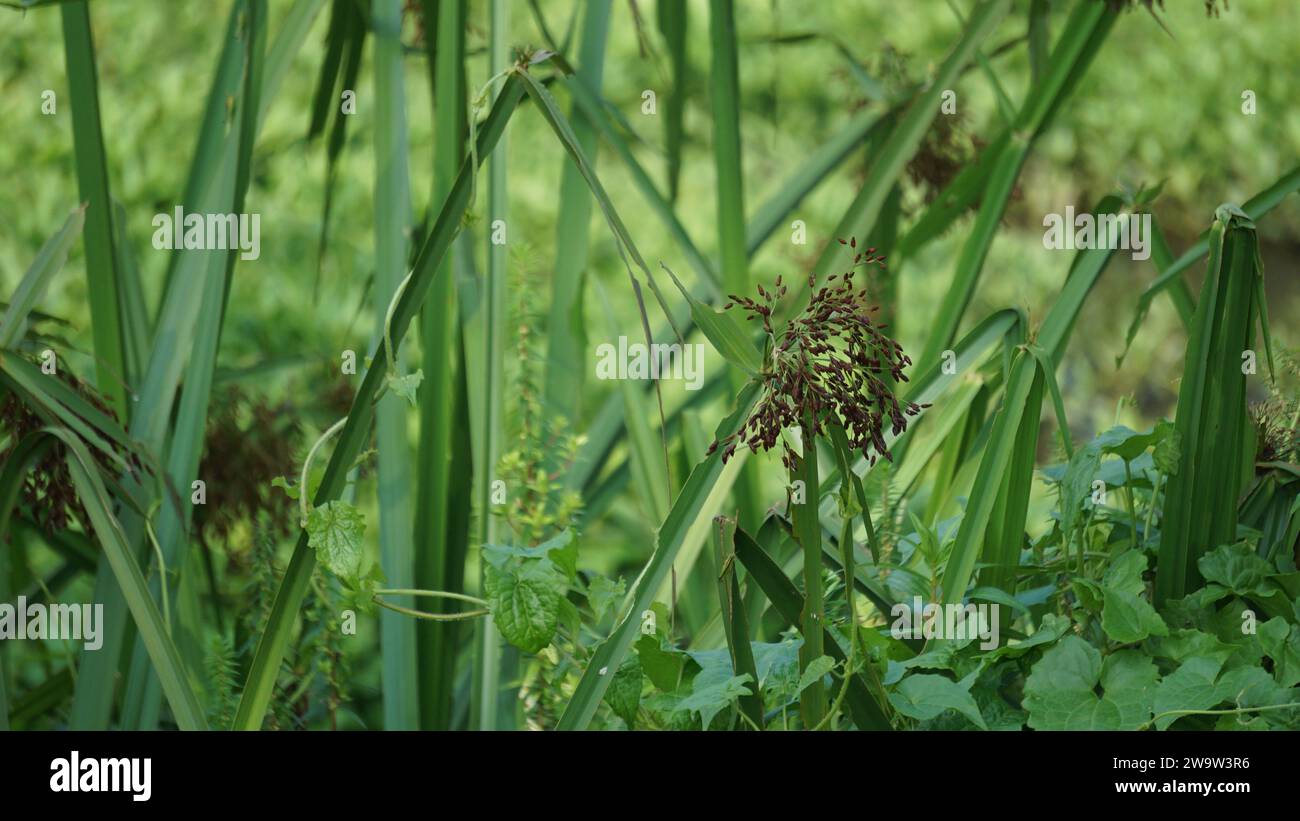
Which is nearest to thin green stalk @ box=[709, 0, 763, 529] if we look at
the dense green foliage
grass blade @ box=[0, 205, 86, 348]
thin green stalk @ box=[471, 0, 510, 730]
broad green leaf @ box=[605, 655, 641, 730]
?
the dense green foliage

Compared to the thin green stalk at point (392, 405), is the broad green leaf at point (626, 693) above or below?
below

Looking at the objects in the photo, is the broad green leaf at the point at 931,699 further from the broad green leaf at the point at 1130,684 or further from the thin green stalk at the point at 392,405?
the thin green stalk at the point at 392,405

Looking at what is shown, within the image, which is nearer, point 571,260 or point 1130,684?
point 1130,684

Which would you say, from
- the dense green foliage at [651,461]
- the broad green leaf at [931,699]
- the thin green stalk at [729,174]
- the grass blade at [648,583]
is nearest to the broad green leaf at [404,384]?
the dense green foliage at [651,461]

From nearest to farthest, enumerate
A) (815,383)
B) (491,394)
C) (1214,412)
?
(815,383)
(1214,412)
(491,394)

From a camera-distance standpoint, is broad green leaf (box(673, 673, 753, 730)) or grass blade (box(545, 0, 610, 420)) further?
grass blade (box(545, 0, 610, 420))

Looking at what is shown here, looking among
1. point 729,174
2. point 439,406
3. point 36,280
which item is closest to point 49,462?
point 36,280

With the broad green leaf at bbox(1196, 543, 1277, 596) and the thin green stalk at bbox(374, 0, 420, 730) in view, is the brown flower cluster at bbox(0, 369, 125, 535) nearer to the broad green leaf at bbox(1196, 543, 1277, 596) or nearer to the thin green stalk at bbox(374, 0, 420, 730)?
the thin green stalk at bbox(374, 0, 420, 730)

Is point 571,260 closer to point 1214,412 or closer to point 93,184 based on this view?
point 93,184

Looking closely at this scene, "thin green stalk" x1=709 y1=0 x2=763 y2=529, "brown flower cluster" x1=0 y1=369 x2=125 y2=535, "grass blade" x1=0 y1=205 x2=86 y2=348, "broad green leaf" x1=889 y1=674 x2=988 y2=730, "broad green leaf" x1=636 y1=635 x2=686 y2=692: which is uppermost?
"thin green stalk" x1=709 y1=0 x2=763 y2=529

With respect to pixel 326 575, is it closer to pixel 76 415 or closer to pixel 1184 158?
pixel 76 415

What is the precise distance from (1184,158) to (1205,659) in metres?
2.36

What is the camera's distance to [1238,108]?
2467 mm

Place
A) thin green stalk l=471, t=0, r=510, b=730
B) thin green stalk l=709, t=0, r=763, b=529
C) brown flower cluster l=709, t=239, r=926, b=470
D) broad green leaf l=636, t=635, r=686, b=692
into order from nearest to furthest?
brown flower cluster l=709, t=239, r=926, b=470, broad green leaf l=636, t=635, r=686, b=692, thin green stalk l=471, t=0, r=510, b=730, thin green stalk l=709, t=0, r=763, b=529
